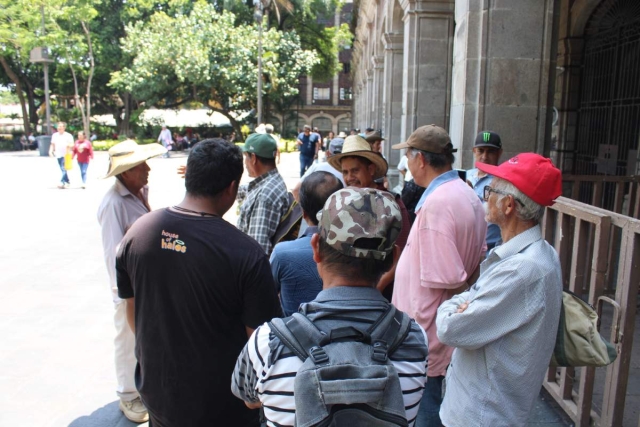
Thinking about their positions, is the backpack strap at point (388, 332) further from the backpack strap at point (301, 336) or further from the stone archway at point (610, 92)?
the stone archway at point (610, 92)

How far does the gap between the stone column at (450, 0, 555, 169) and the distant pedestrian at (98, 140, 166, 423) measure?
3531 mm

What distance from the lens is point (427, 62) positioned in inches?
378

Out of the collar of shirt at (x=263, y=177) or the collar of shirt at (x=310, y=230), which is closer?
the collar of shirt at (x=310, y=230)

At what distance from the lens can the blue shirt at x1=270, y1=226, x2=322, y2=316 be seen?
8.71 feet

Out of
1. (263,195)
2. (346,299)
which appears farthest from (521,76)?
(346,299)

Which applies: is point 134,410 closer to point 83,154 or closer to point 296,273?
point 296,273

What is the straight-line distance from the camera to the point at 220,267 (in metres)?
2.34

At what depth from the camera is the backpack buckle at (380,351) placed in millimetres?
1489

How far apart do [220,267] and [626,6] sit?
1096cm

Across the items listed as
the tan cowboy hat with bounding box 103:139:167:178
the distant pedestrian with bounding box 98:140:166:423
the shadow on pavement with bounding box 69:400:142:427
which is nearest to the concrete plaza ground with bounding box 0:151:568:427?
the shadow on pavement with bounding box 69:400:142:427

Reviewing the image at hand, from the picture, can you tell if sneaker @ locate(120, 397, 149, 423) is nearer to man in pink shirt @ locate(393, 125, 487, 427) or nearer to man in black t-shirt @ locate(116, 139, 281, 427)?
man in black t-shirt @ locate(116, 139, 281, 427)

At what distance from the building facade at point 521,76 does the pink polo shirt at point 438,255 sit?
→ 129 inches

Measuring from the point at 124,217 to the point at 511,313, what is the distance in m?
2.63

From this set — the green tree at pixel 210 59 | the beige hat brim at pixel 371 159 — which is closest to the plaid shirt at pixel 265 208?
the beige hat brim at pixel 371 159
